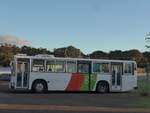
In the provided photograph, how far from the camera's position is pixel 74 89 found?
2453 centimetres

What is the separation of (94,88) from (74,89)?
157cm

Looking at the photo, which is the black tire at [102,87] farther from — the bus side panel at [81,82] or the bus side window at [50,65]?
the bus side window at [50,65]

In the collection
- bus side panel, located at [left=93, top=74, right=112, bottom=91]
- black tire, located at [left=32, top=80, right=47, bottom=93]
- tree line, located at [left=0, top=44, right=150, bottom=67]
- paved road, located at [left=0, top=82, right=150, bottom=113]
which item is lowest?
paved road, located at [left=0, top=82, right=150, bottom=113]

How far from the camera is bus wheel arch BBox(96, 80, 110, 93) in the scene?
2527cm

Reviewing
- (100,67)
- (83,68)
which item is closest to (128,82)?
(100,67)

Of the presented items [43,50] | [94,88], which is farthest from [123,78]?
[43,50]

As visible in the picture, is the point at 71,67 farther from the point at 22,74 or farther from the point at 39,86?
the point at 22,74

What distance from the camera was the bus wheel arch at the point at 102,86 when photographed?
82.9 ft

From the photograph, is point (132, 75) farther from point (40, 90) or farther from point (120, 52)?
point (120, 52)

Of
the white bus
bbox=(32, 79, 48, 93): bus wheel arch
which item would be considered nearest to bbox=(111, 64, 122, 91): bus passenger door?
the white bus

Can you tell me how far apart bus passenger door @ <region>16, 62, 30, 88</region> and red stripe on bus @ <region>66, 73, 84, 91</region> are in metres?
3.18

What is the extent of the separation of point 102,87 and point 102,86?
78mm

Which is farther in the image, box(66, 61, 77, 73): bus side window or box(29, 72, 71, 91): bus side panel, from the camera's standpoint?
box(66, 61, 77, 73): bus side window

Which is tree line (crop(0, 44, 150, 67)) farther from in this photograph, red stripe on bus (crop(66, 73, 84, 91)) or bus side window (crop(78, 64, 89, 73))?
red stripe on bus (crop(66, 73, 84, 91))
